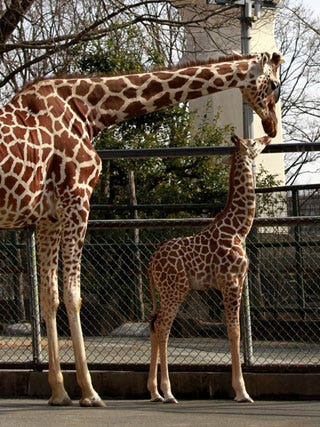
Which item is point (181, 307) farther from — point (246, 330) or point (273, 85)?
point (273, 85)

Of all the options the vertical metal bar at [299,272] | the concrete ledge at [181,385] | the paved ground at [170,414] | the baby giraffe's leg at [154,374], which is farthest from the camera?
the vertical metal bar at [299,272]

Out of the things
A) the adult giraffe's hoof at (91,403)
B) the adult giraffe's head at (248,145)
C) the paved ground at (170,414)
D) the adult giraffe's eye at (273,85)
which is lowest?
the paved ground at (170,414)

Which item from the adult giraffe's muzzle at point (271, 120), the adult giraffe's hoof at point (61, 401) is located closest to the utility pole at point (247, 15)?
the adult giraffe's muzzle at point (271, 120)

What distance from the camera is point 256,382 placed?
8.81 meters

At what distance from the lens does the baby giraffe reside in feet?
27.6

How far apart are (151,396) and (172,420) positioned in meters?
1.01

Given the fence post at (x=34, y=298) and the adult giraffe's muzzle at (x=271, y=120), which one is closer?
the adult giraffe's muzzle at (x=271, y=120)

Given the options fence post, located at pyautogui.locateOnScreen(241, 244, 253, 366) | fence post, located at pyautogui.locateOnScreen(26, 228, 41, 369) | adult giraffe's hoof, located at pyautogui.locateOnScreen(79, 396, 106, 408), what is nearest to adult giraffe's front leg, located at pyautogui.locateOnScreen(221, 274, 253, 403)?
fence post, located at pyautogui.locateOnScreen(241, 244, 253, 366)

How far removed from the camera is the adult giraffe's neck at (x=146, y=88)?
8648 mm

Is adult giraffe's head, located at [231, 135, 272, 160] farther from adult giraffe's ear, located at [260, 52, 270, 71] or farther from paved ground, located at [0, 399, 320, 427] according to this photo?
paved ground, located at [0, 399, 320, 427]

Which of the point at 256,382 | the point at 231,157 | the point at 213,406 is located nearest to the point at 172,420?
the point at 213,406

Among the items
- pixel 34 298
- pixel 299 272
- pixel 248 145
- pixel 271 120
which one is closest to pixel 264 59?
pixel 271 120

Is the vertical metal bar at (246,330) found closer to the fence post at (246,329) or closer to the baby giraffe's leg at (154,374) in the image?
the fence post at (246,329)

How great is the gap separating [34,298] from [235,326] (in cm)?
171
